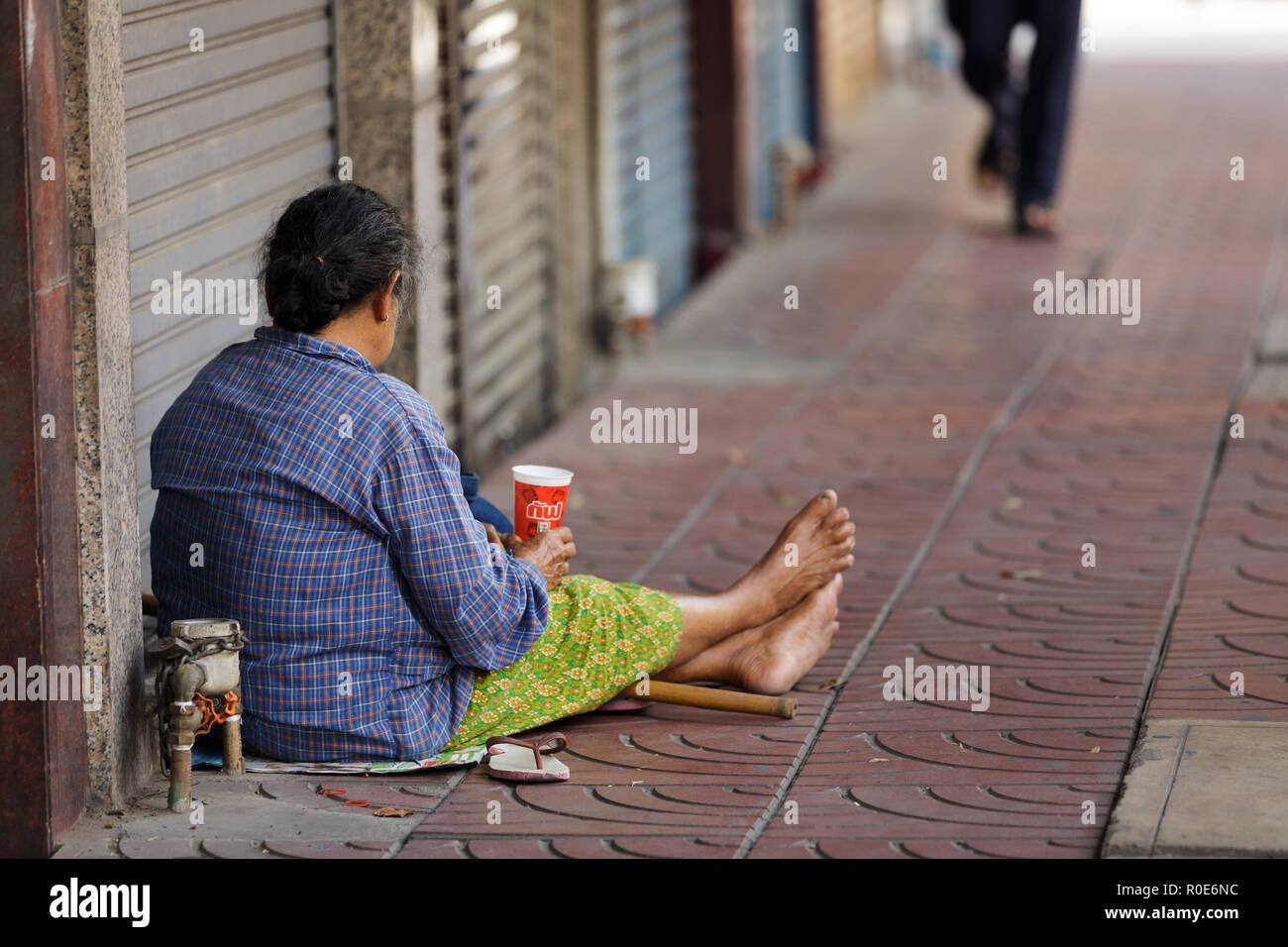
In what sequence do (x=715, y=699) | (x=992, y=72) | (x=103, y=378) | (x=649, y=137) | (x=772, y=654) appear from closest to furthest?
(x=103, y=378), (x=715, y=699), (x=772, y=654), (x=649, y=137), (x=992, y=72)

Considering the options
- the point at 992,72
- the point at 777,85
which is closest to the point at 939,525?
the point at 992,72

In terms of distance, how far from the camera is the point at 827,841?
3398 mm

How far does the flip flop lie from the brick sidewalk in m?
0.03

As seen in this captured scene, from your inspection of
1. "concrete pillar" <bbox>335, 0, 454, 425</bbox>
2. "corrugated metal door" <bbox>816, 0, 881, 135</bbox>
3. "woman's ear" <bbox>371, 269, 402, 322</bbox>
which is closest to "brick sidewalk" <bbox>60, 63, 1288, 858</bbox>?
"concrete pillar" <bbox>335, 0, 454, 425</bbox>

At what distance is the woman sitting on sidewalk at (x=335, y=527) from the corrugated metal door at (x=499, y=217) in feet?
9.62

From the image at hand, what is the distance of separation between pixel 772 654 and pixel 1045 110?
6.86 meters

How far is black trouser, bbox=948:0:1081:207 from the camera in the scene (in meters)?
10.3

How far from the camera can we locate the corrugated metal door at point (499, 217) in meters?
6.70

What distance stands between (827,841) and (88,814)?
138cm

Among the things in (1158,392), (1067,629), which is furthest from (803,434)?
(1067,629)

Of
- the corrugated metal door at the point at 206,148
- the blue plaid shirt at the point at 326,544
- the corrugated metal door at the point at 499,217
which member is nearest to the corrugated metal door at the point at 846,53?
the corrugated metal door at the point at 499,217

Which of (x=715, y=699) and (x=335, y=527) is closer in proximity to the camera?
(x=335, y=527)

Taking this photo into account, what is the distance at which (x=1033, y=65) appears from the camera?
10359 mm

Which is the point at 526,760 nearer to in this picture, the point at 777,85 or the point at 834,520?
the point at 834,520
